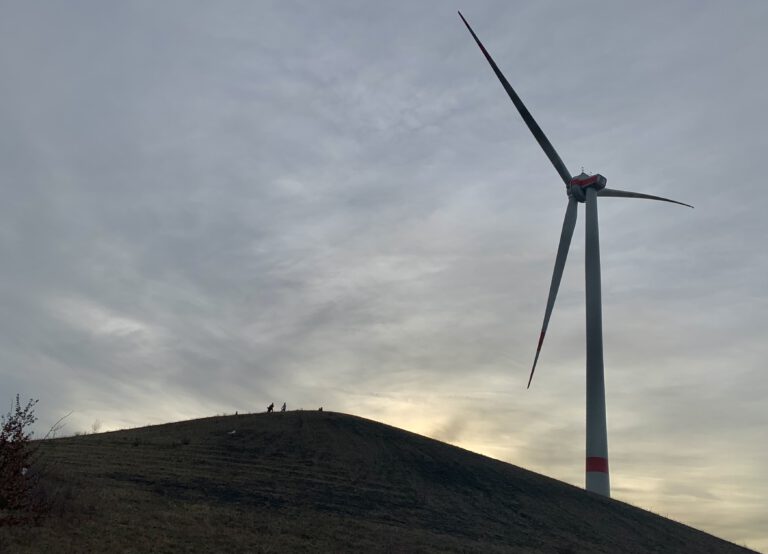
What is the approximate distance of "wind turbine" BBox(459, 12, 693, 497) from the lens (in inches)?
2773

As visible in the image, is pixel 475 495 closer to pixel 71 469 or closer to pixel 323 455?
pixel 323 455

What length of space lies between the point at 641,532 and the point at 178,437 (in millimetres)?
42813

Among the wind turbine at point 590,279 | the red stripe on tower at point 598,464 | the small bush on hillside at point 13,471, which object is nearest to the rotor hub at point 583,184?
the wind turbine at point 590,279

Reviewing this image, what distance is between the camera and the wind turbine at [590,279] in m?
70.4

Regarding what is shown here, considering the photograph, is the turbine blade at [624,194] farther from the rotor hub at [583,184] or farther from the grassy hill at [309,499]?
the grassy hill at [309,499]

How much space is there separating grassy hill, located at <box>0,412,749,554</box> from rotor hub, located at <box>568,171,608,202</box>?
33.1m

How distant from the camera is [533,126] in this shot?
7994 centimetres

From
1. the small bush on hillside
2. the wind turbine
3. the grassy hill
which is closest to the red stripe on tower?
the wind turbine

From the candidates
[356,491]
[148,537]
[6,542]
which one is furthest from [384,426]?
[6,542]

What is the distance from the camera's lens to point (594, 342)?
7225cm

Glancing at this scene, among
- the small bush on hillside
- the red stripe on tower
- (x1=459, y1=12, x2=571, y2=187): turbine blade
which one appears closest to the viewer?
the small bush on hillside

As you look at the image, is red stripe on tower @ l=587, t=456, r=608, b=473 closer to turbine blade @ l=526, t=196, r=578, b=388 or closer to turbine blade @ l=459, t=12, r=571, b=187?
turbine blade @ l=526, t=196, r=578, b=388

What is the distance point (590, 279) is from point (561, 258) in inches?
156

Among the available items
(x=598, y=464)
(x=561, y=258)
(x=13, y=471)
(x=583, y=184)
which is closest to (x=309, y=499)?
(x=13, y=471)
